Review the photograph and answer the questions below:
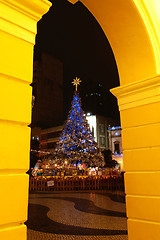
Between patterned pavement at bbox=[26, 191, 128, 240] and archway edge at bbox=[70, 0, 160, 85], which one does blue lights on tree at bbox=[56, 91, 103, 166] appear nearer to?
patterned pavement at bbox=[26, 191, 128, 240]

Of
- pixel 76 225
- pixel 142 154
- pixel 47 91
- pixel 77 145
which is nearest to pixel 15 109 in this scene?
pixel 142 154

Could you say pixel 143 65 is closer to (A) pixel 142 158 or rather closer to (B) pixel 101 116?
(A) pixel 142 158

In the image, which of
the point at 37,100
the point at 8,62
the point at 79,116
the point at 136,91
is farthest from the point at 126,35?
the point at 37,100

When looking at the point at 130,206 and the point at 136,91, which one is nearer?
the point at 130,206

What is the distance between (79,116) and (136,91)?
15083 mm

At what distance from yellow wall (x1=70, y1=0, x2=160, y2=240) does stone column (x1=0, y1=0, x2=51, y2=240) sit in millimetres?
1560

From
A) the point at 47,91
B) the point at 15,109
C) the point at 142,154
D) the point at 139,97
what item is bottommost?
the point at 142,154

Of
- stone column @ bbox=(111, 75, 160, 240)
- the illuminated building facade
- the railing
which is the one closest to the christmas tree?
the railing

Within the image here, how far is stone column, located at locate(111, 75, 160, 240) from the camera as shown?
3068 mm

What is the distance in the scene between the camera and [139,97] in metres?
3.54

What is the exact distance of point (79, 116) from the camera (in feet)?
61.0

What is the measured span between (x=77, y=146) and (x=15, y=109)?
15868 millimetres

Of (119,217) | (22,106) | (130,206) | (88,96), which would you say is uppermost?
(88,96)

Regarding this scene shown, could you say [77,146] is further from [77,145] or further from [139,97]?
[139,97]
